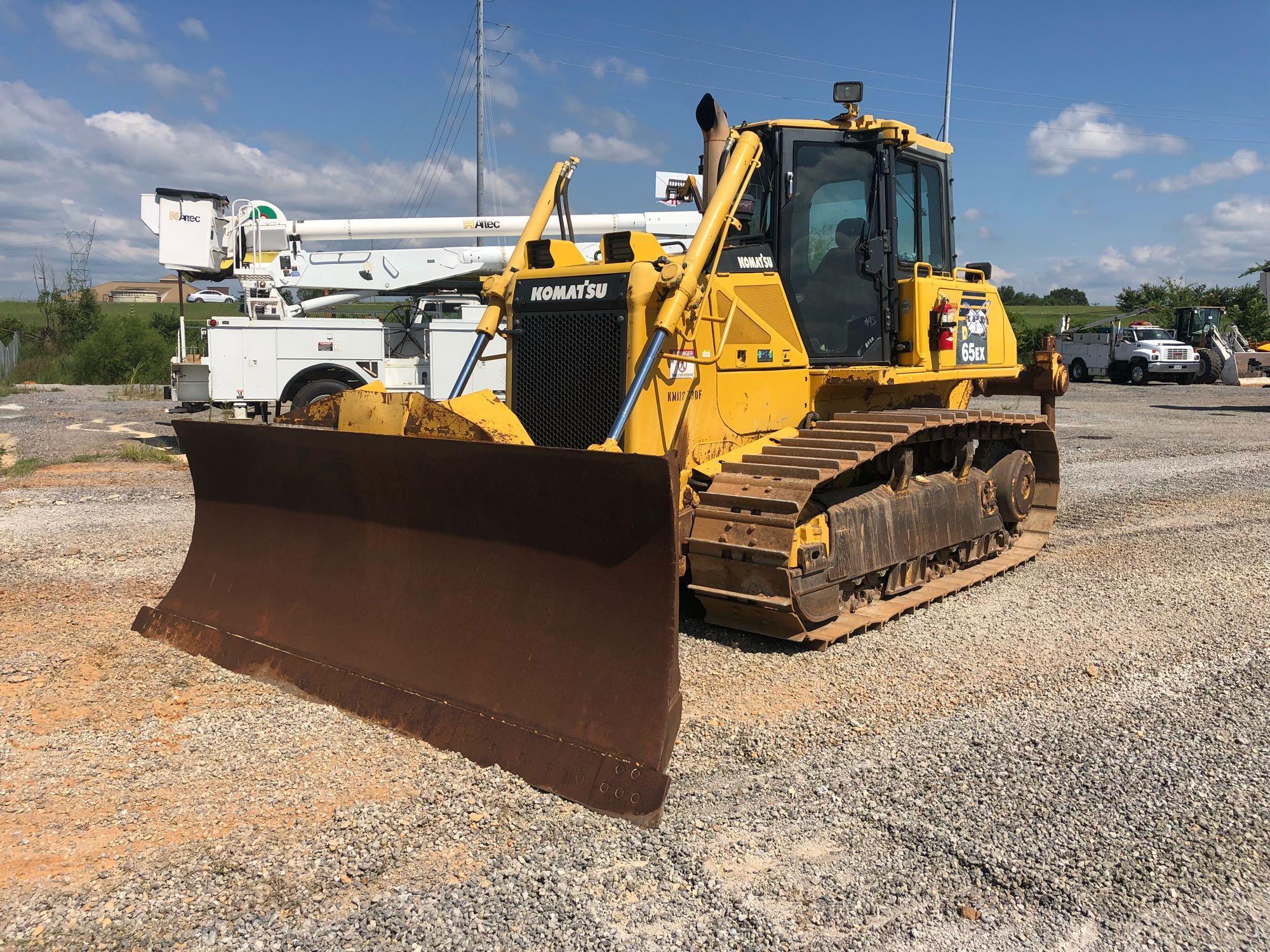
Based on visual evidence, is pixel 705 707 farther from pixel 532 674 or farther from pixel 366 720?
pixel 366 720

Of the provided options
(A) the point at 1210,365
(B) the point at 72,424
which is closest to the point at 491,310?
(B) the point at 72,424

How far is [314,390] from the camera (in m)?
14.3

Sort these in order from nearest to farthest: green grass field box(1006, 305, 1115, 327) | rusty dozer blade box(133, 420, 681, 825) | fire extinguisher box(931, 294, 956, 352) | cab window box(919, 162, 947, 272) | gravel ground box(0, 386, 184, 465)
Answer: rusty dozer blade box(133, 420, 681, 825) → fire extinguisher box(931, 294, 956, 352) → cab window box(919, 162, 947, 272) → gravel ground box(0, 386, 184, 465) → green grass field box(1006, 305, 1115, 327)

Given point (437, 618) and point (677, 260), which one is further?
point (677, 260)

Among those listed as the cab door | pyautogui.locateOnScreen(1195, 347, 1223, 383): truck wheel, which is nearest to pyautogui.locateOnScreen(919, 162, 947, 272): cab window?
the cab door

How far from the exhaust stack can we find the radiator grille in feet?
3.60

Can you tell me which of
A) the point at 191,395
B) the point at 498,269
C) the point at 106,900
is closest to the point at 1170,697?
the point at 106,900

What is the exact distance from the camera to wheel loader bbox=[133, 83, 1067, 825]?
405cm

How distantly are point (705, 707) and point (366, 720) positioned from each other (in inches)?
58.8

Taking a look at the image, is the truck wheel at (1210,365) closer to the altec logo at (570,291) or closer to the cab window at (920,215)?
the cab window at (920,215)

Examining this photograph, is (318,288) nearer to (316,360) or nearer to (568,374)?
(316,360)

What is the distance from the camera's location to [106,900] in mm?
2949

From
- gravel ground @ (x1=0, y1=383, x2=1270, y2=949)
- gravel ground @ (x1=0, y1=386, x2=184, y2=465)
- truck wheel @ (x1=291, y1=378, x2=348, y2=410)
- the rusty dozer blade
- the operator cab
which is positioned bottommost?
gravel ground @ (x1=0, y1=383, x2=1270, y2=949)

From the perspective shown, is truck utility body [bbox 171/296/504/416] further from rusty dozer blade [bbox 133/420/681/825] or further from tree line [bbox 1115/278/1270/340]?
tree line [bbox 1115/278/1270/340]
